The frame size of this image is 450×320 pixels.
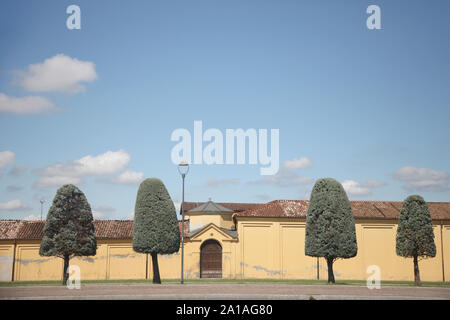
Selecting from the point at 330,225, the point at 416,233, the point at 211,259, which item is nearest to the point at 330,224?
the point at 330,225

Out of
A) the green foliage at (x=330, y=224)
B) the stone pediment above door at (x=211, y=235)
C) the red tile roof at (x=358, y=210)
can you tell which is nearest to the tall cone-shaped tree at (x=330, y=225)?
the green foliage at (x=330, y=224)

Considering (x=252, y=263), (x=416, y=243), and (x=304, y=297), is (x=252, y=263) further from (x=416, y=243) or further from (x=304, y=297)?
(x=304, y=297)

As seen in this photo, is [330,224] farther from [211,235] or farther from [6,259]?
[6,259]

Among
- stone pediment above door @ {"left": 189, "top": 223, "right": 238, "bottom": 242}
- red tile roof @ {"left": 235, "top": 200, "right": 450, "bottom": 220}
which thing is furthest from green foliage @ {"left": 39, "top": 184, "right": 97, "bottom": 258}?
red tile roof @ {"left": 235, "top": 200, "right": 450, "bottom": 220}

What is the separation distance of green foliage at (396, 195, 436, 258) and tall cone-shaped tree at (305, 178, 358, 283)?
4668 millimetres

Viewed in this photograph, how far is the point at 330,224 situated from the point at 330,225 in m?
0.08

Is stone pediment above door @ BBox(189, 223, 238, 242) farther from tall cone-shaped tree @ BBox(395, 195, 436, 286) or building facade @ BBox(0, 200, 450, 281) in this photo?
tall cone-shaped tree @ BBox(395, 195, 436, 286)

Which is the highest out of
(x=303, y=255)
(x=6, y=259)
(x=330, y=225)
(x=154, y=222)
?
(x=154, y=222)

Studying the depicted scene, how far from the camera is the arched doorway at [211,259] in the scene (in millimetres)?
38938

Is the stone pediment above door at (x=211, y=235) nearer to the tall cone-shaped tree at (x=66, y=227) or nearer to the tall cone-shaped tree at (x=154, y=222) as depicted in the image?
the tall cone-shaped tree at (x=154, y=222)

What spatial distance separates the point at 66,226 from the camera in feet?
104

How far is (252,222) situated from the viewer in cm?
3991
